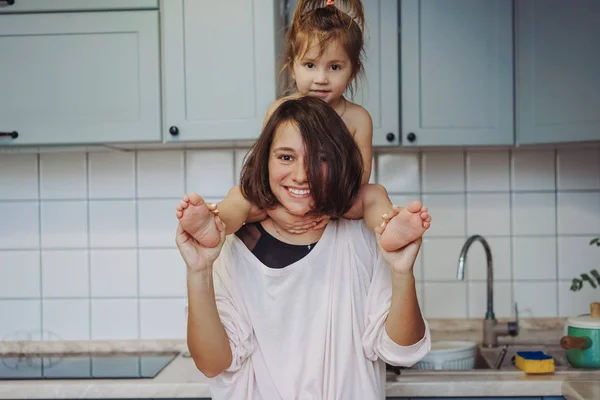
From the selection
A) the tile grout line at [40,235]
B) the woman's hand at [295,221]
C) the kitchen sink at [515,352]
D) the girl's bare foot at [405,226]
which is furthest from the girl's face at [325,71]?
the tile grout line at [40,235]

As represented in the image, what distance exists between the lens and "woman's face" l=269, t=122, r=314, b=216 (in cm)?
117

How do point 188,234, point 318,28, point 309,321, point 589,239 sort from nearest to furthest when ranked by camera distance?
point 188,234 → point 309,321 → point 318,28 → point 589,239

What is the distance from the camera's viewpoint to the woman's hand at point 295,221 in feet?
4.11

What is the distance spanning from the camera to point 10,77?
196 centimetres

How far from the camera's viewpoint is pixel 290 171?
118cm

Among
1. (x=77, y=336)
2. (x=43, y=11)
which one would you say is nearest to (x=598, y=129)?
(x=43, y=11)

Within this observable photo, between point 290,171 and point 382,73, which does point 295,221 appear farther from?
point 382,73

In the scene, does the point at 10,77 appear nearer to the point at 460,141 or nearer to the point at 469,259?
the point at 460,141

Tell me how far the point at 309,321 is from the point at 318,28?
591 millimetres

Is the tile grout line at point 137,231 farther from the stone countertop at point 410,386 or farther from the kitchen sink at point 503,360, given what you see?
the kitchen sink at point 503,360

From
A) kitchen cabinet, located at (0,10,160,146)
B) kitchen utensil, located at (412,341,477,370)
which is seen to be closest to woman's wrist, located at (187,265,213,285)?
kitchen cabinet, located at (0,10,160,146)

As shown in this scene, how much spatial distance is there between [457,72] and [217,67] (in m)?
0.69

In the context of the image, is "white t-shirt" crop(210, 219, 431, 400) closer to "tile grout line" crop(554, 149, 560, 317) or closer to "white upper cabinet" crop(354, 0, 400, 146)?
"white upper cabinet" crop(354, 0, 400, 146)

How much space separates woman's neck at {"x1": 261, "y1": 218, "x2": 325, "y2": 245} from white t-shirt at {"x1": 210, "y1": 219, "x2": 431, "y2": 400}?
3 centimetres
